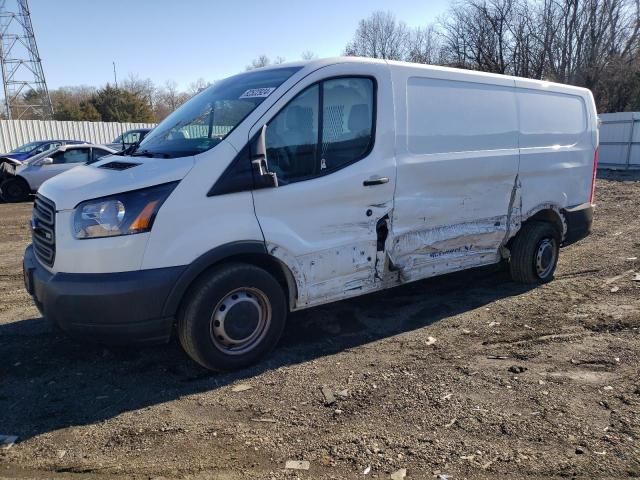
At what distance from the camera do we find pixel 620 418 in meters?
3.21

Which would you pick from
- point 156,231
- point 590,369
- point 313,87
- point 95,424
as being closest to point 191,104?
point 313,87

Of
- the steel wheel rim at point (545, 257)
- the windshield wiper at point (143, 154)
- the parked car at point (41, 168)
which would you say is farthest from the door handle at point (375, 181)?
the parked car at point (41, 168)

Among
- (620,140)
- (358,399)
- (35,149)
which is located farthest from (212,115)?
(620,140)

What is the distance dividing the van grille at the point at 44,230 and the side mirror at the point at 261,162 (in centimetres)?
142

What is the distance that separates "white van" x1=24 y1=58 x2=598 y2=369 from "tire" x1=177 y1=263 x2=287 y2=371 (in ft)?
0.03

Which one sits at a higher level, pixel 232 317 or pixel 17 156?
pixel 17 156

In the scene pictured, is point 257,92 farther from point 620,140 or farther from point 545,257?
point 620,140

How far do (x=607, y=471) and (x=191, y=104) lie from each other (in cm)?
414

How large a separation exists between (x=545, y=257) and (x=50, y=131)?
27.1 metres

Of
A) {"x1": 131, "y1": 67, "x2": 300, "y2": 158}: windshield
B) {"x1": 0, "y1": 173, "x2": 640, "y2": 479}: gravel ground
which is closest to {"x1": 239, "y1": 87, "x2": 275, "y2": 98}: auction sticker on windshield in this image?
{"x1": 131, "y1": 67, "x2": 300, "y2": 158}: windshield

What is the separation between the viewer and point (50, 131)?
86.6ft

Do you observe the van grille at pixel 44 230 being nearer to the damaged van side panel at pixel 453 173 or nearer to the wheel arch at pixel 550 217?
the damaged van side panel at pixel 453 173

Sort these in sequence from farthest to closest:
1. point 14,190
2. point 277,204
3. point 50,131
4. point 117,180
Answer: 1. point 50,131
2. point 14,190
3. point 277,204
4. point 117,180

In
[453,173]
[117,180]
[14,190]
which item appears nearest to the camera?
[117,180]
